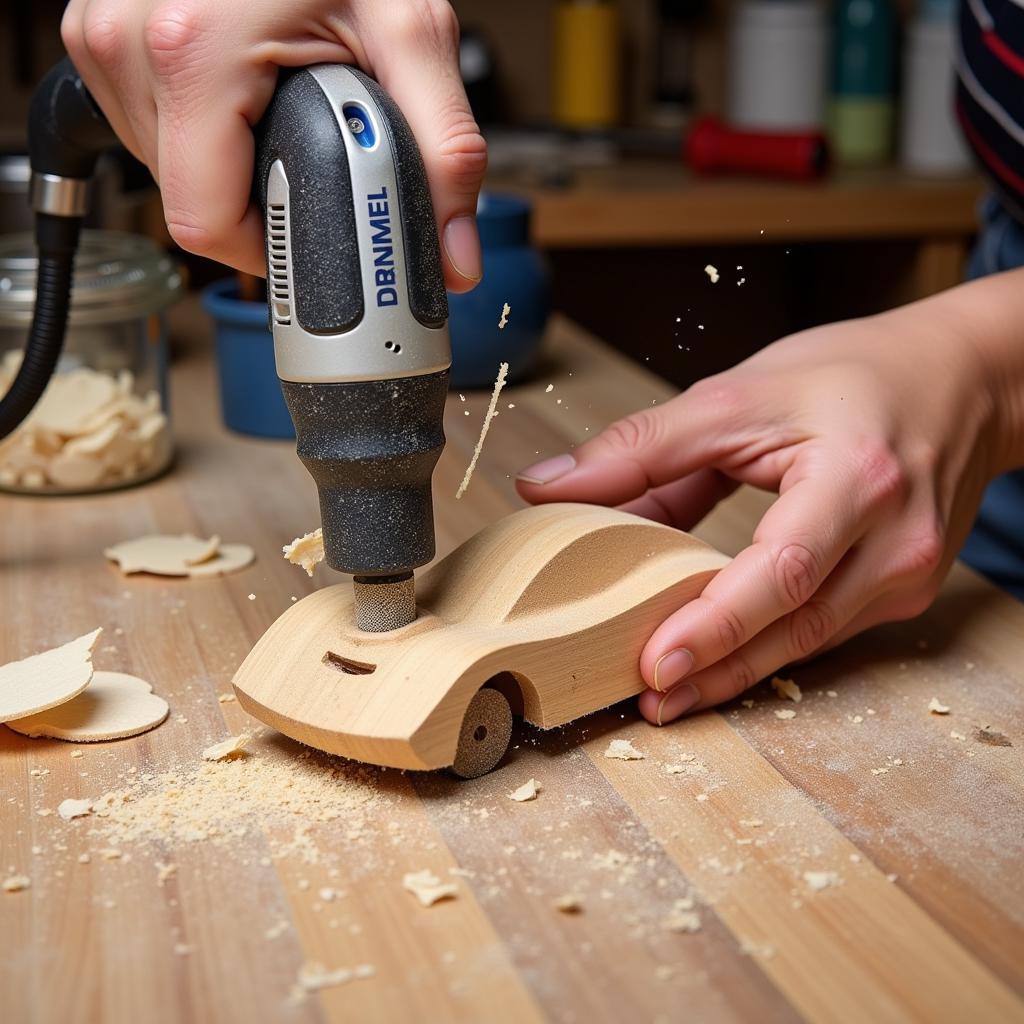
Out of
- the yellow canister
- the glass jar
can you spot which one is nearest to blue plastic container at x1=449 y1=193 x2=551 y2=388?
the glass jar

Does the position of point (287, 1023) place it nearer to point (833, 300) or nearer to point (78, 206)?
point (78, 206)

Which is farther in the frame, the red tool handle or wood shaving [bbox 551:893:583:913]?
the red tool handle

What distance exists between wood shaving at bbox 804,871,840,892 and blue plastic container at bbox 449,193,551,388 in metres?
0.86

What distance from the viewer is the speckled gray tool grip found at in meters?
0.73

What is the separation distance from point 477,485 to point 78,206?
0.41 metres

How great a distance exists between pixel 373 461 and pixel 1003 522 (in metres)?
0.77

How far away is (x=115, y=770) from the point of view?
790 millimetres

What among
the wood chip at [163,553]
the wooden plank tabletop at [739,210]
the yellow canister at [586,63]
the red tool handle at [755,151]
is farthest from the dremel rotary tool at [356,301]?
the yellow canister at [586,63]

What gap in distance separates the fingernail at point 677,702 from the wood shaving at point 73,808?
0.34 meters

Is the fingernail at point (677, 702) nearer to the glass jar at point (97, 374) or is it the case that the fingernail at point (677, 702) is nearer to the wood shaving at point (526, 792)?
the wood shaving at point (526, 792)

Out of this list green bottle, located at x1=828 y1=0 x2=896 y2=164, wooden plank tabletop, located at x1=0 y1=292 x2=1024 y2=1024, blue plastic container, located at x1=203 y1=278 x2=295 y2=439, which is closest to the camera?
wooden plank tabletop, located at x1=0 y1=292 x2=1024 y2=1024

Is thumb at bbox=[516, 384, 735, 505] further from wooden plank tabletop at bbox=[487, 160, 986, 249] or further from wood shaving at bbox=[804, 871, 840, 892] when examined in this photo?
wooden plank tabletop at bbox=[487, 160, 986, 249]

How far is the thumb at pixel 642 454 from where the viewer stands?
956 millimetres

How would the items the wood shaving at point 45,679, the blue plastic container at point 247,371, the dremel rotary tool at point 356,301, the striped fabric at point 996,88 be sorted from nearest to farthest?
the dremel rotary tool at point 356,301, the wood shaving at point 45,679, the striped fabric at point 996,88, the blue plastic container at point 247,371
